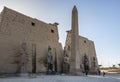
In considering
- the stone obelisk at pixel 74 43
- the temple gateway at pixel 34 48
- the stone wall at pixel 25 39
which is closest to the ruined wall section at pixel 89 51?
the temple gateway at pixel 34 48

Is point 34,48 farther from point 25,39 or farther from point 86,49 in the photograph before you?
point 86,49

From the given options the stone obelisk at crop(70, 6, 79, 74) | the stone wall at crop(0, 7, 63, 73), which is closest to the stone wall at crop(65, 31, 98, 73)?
the stone obelisk at crop(70, 6, 79, 74)

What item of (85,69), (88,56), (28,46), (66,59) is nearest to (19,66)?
(28,46)

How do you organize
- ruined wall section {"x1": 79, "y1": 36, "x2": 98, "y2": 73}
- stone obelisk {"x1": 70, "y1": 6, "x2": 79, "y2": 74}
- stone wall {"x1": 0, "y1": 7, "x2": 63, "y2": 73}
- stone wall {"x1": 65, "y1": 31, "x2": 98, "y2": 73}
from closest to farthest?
stone wall {"x1": 0, "y1": 7, "x2": 63, "y2": 73}, stone obelisk {"x1": 70, "y1": 6, "x2": 79, "y2": 74}, stone wall {"x1": 65, "y1": 31, "x2": 98, "y2": 73}, ruined wall section {"x1": 79, "y1": 36, "x2": 98, "y2": 73}

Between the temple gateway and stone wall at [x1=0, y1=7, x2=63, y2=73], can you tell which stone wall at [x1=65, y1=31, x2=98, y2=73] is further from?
stone wall at [x1=0, y1=7, x2=63, y2=73]

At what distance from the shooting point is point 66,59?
966 inches

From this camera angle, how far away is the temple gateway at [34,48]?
17469 millimetres

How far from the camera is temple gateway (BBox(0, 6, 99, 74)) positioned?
1747 centimetres

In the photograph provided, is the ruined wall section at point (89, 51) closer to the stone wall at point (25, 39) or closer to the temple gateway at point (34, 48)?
the temple gateway at point (34, 48)

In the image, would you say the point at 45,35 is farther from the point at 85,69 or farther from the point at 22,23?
the point at 85,69

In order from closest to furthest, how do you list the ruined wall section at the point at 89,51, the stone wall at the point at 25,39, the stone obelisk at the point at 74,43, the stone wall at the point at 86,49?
1. the stone wall at the point at 25,39
2. the stone obelisk at the point at 74,43
3. the stone wall at the point at 86,49
4. the ruined wall section at the point at 89,51

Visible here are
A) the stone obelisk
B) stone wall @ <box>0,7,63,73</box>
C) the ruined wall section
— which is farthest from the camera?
the ruined wall section

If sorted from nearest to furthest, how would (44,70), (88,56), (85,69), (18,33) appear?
(18,33) < (44,70) < (85,69) < (88,56)

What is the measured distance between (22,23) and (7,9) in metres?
A: 2.31
